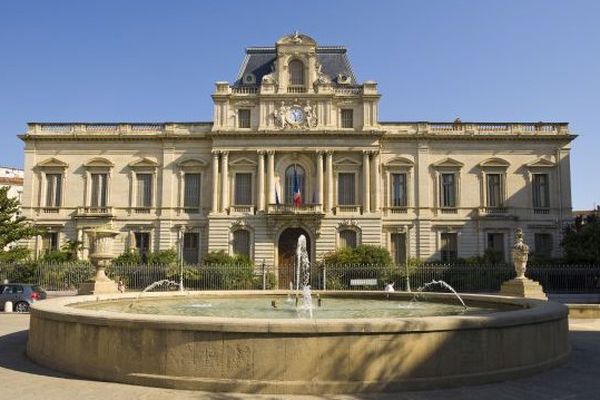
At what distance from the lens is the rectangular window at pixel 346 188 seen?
40.6 m

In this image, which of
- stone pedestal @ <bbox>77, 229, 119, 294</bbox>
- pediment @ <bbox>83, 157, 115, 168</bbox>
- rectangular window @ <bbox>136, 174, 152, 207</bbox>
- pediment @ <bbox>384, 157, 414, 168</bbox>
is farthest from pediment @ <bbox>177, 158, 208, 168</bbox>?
stone pedestal @ <bbox>77, 229, 119, 294</bbox>

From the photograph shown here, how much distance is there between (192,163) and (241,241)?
7309mm

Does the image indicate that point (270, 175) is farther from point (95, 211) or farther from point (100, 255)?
point (100, 255)

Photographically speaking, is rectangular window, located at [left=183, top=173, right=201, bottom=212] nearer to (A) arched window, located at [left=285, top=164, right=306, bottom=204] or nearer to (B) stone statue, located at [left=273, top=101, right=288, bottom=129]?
(A) arched window, located at [left=285, top=164, right=306, bottom=204]

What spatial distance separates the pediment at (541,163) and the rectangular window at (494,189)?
258cm

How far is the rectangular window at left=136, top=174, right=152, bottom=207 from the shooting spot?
41688 millimetres

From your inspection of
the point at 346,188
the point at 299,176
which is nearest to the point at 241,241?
the point at 299,176

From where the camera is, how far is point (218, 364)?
7.64 m

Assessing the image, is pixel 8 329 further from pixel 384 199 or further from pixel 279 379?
pixel 384 199

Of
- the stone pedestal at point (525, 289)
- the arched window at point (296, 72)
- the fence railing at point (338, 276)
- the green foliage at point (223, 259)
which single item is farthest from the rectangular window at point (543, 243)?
the stone pedestal at point (525, 289)

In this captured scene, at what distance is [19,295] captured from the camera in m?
23.2

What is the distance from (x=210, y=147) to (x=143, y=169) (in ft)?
18.4

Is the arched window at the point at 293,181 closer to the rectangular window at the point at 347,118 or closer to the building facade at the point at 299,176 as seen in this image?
the building facade at the point at 299,176

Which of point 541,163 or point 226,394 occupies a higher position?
point 541,163
